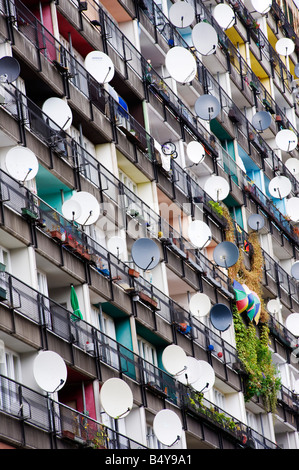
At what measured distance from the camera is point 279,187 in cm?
7838

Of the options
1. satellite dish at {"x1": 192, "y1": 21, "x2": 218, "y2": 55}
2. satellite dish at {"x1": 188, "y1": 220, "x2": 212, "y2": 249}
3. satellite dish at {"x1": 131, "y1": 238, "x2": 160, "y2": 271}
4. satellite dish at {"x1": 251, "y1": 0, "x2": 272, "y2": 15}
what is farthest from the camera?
satellite dish at {"x1": 251, "y1": 0, "x2": 272, "y2": 15}

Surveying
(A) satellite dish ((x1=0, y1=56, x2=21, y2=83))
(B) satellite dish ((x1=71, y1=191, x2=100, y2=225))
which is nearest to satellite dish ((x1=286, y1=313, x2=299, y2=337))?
(B) satellite dish ((x1=71, y1=191, x2=100, y2=225))

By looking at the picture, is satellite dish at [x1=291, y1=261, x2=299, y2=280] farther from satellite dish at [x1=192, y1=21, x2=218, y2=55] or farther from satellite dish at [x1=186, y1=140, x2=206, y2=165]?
satellite dish at [x1=192, y1=21, x2=218, y2=55]

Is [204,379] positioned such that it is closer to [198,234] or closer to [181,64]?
[198,234]

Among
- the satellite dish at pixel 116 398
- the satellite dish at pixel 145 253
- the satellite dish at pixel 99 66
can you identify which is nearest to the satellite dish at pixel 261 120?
the satellite dish at pixel 99 66

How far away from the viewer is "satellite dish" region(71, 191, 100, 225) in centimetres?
4909

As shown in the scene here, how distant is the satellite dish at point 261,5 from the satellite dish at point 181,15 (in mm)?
17402

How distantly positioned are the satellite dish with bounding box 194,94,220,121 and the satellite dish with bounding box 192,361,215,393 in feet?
47.9

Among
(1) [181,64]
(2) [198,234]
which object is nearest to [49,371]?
(2) [198,234]

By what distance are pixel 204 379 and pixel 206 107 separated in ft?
52.2

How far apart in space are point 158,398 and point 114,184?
8.91 meters

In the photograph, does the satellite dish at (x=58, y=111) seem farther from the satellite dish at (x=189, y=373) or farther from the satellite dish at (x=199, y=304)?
the satellite dish at (x=199, y=304)

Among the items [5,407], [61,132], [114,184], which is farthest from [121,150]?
[5,407]

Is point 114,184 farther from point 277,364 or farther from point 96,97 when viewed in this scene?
point 277,364
